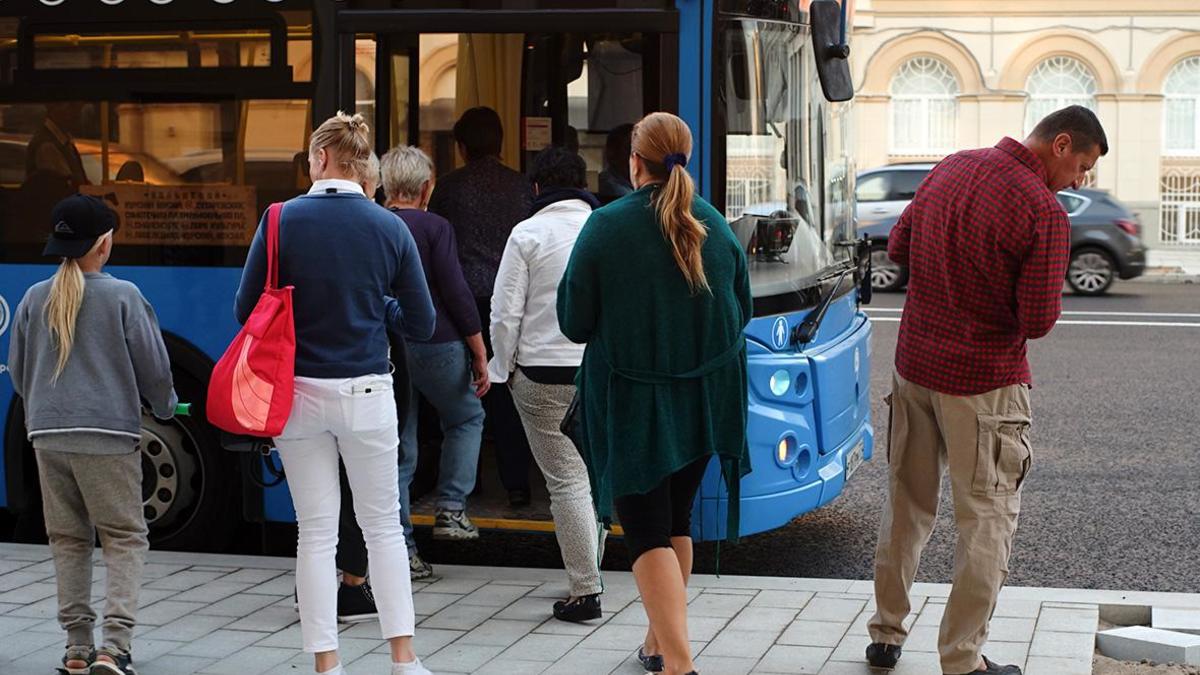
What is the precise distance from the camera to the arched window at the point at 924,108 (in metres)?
34.8

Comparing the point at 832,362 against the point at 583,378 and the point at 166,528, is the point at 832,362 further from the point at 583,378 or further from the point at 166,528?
the point at 166,528

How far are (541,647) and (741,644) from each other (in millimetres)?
668

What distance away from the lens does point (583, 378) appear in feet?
16.6

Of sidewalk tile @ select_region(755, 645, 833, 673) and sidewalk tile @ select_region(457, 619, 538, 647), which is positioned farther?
sidewalk tile @ select_region(457, 619, 538, 647)

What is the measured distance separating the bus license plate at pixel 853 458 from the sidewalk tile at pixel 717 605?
3.36 feet

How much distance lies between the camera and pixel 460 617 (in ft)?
20.4

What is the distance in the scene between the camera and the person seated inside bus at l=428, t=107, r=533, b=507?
23.9ft

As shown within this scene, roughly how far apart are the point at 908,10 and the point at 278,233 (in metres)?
31.0

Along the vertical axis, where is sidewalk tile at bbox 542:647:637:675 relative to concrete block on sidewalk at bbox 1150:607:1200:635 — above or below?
below

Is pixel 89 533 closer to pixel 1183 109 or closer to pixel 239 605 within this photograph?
pixel 239 605

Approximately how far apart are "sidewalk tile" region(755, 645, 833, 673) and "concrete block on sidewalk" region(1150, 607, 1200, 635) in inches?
47.0

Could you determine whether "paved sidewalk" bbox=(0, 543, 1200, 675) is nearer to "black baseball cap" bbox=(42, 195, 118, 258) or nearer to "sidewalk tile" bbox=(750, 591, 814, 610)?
"sidewalk tile" bbox=(750, 591, 814, 610)

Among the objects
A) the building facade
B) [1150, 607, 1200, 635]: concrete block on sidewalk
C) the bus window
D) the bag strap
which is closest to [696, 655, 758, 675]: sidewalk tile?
[1150, 607, 1200, 635]: concrete block on sidewalk

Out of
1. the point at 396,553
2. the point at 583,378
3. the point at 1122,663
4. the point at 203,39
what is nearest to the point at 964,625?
the point at 1122,663
